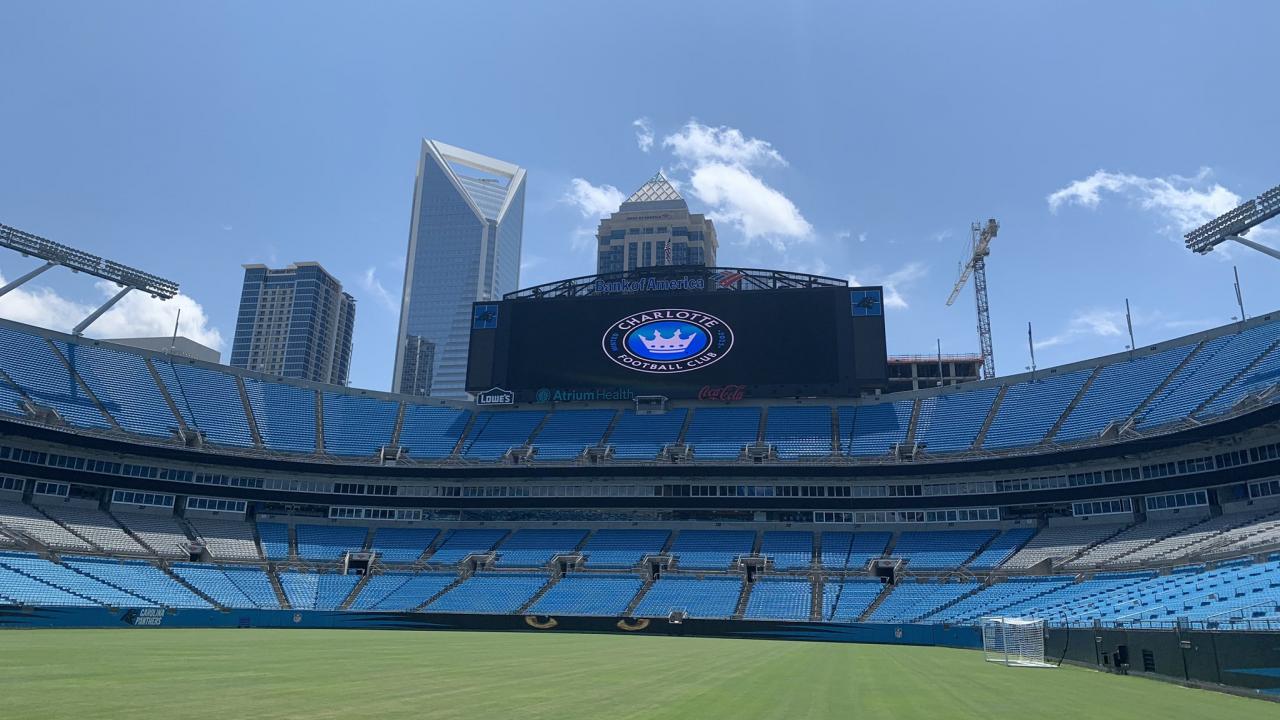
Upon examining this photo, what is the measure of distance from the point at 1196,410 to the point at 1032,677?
4228 cm

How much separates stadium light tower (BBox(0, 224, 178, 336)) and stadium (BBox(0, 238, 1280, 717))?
5885mm

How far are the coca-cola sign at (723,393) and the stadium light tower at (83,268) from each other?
54.9 meters

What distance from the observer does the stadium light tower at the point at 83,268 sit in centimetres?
6575

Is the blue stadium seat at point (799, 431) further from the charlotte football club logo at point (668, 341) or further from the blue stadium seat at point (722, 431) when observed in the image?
the charlotte football club logo at point (668, 341)

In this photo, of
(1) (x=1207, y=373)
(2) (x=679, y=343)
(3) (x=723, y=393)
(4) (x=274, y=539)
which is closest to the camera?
(1) (x=1207, y=373)

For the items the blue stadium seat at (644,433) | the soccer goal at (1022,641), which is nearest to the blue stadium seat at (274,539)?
the blue stadium seat at (644,433)

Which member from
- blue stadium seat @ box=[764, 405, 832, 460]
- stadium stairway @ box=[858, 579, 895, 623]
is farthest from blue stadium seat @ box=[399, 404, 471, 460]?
stadium stairway @ box=[858, 579, 895, 623]

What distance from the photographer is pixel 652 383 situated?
260ft

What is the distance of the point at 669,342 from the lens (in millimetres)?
80000

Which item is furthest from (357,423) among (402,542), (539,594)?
(539,594)

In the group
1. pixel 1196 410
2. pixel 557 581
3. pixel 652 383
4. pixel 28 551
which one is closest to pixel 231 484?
pixel 28 551

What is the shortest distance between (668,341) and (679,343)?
1.19 m

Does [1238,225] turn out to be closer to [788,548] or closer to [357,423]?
[788,548]

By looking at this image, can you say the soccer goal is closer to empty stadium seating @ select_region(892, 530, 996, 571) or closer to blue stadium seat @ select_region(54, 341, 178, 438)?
empty stadium seating @ select_region(892, 530, 996, 571)
